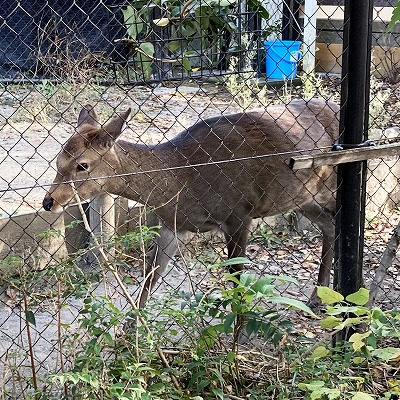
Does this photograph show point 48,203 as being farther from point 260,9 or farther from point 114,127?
point 260,9

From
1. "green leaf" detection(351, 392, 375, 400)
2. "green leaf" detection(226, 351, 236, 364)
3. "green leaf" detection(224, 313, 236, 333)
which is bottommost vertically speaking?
"green leaf" detection(351, 392, 375, 400)

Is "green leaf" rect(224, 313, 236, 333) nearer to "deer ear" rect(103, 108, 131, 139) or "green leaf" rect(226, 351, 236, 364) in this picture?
"green leaf" rect(226, 351, 236, 364)

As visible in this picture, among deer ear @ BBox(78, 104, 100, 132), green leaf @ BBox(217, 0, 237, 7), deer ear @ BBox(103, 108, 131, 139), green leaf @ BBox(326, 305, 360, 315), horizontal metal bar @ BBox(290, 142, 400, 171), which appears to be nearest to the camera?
green leaf @ BBox(326, 305, 360, 315)

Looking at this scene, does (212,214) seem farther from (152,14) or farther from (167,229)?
(152,14)

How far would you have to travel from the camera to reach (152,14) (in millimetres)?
9094

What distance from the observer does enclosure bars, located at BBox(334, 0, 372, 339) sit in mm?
4180

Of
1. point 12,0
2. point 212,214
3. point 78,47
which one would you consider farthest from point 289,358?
point 12,0

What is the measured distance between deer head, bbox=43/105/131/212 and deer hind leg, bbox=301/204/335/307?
1675 millimetres

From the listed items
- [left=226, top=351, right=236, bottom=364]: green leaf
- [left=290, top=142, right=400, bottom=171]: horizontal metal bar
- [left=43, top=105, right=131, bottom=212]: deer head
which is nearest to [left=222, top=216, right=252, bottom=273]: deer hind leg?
[left=43, top=105, right=131, bottom=212]: deer head

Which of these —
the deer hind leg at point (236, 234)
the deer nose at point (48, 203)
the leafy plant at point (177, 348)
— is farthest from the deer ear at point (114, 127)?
the leafy plant at point (177, 348)

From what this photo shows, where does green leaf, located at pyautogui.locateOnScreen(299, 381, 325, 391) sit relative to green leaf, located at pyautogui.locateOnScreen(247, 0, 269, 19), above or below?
below

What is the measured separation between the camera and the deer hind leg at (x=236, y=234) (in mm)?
5711

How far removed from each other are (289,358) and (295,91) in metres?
6.45

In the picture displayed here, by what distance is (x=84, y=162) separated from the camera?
5363 mm
